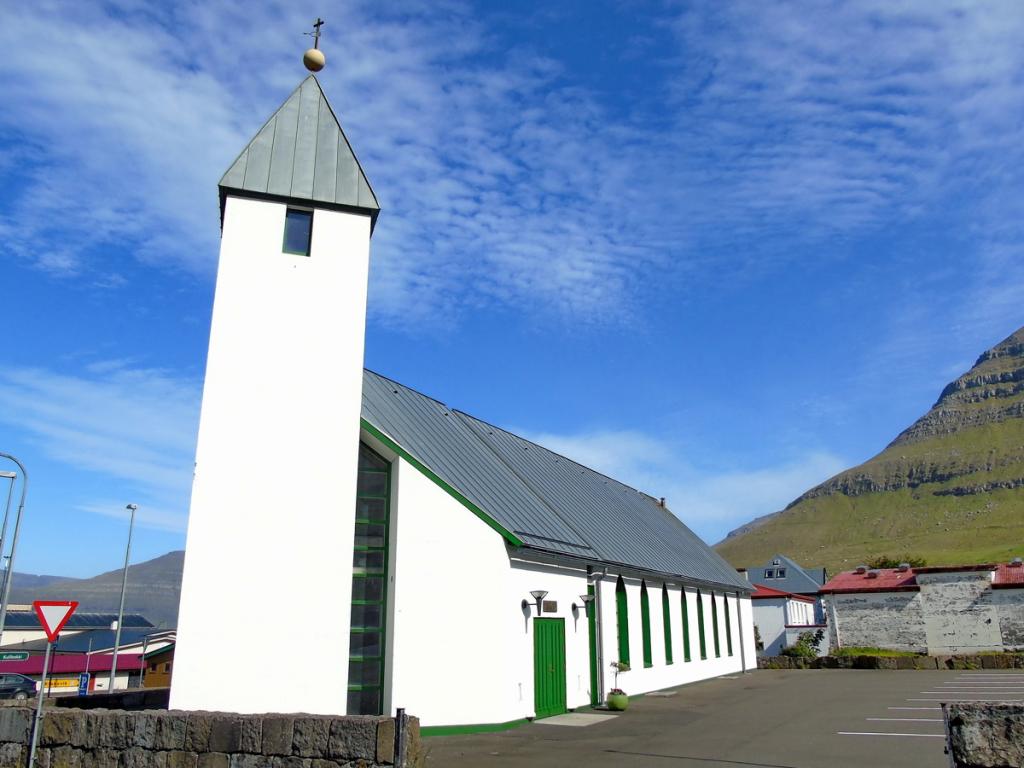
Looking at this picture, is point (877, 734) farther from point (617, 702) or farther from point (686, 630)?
point (686, 630)

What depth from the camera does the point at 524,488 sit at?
2322 cm

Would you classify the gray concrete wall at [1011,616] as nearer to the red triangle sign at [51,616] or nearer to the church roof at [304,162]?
the church roof at [304,162]

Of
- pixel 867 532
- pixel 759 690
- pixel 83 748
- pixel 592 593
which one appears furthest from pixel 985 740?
pixel 867 532

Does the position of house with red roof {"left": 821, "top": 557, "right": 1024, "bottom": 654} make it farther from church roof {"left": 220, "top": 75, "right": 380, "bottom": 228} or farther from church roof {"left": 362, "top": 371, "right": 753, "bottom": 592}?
church roof {"left": 220, "top": 75, "right": 380, "bottom": 228}

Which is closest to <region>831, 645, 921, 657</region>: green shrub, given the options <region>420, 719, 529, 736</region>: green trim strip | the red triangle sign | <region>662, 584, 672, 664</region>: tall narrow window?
<region>662, 584, 672, 664</region>: tall narrow window

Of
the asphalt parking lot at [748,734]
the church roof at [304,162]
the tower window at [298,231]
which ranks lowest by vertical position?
the asphalt parking lot at [748,734]

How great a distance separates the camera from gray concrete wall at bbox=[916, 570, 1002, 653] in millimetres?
36844

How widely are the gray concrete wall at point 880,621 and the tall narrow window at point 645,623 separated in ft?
67.0

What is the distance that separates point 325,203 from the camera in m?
16.0

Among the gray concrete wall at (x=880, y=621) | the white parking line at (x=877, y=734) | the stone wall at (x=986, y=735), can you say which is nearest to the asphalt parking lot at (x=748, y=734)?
the white parking line at (x=877, y=734)

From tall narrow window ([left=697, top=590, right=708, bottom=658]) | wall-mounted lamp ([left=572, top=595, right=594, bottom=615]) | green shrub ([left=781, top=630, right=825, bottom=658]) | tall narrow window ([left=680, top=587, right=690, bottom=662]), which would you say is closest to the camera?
wall-mounted lamp ([left=572, top=595, right=594, bottom=615])

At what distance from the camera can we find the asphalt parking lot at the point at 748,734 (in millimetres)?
12376

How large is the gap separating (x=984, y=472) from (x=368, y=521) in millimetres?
178468

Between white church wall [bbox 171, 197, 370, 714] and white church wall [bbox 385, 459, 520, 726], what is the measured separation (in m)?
1.95
